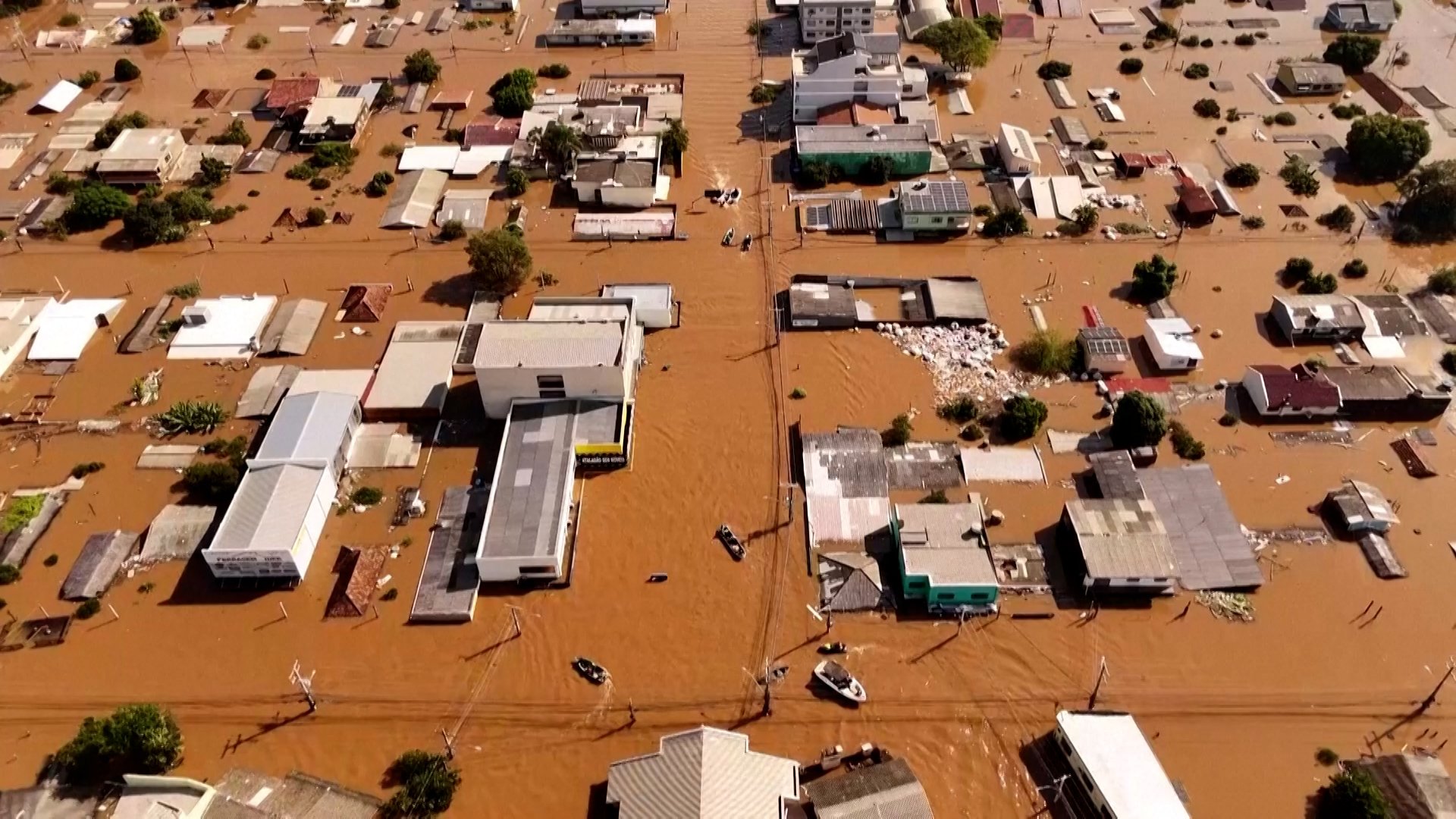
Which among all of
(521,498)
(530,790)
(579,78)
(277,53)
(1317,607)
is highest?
(277,53)

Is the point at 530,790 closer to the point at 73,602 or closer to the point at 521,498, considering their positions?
the point at 521,498

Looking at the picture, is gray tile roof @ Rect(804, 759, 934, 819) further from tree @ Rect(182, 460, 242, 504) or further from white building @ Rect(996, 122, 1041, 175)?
white building @ Rect(996, 122, 1041, 175)

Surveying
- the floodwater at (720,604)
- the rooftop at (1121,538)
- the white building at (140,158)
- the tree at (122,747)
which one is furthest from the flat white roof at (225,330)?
the rooftop at (1121,538)

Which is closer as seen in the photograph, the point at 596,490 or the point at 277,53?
the point at 596,490

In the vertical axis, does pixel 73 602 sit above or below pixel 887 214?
below

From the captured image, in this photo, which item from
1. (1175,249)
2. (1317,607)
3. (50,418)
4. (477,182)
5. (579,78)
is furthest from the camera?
(579,78)

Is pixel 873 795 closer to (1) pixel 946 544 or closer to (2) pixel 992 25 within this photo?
(1) pixel 946 544

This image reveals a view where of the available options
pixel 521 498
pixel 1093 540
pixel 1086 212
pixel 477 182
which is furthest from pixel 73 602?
pixel 1086 212

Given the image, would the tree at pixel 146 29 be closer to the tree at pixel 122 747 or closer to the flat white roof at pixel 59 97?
the flat white roof at pixel 59 97
